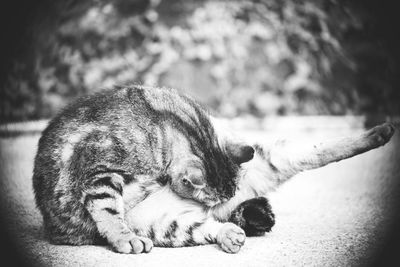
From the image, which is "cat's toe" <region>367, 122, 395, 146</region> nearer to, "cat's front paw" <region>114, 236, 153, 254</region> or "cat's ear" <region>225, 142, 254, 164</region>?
"cat's ear" <region>225, 142, 254, 164</region>

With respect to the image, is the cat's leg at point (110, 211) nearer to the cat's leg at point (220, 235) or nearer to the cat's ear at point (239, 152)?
the cat's leg at point (220, 235)

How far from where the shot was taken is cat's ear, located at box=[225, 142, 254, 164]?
1608 millimetres

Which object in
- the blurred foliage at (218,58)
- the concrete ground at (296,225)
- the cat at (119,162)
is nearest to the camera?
the concrete ground at (296,225)

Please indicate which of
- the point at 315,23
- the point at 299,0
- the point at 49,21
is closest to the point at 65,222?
the point at 49,21

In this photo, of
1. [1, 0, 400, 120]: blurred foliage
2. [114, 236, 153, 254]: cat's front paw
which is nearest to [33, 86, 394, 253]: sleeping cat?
[114, 236, 153, 254]: cat's front paw

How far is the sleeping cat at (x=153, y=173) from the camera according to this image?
1.45 metres

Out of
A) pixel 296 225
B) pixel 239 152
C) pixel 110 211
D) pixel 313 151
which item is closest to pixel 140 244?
pixel 110 211

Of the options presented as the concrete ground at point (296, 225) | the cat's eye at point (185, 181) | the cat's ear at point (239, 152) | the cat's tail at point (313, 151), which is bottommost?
the concrete ground at point (296, 225)

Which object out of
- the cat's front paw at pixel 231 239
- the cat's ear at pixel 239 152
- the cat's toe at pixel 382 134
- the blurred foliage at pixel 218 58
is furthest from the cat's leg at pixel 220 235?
the blurred foliage at pixel 218 58

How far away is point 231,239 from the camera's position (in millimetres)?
1374

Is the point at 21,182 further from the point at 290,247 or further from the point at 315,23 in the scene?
the point at 315,23

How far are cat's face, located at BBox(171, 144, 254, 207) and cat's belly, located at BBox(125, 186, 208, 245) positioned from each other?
4cm

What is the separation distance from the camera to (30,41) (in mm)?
1854

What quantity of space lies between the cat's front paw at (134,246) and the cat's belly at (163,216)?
109 millimetres
